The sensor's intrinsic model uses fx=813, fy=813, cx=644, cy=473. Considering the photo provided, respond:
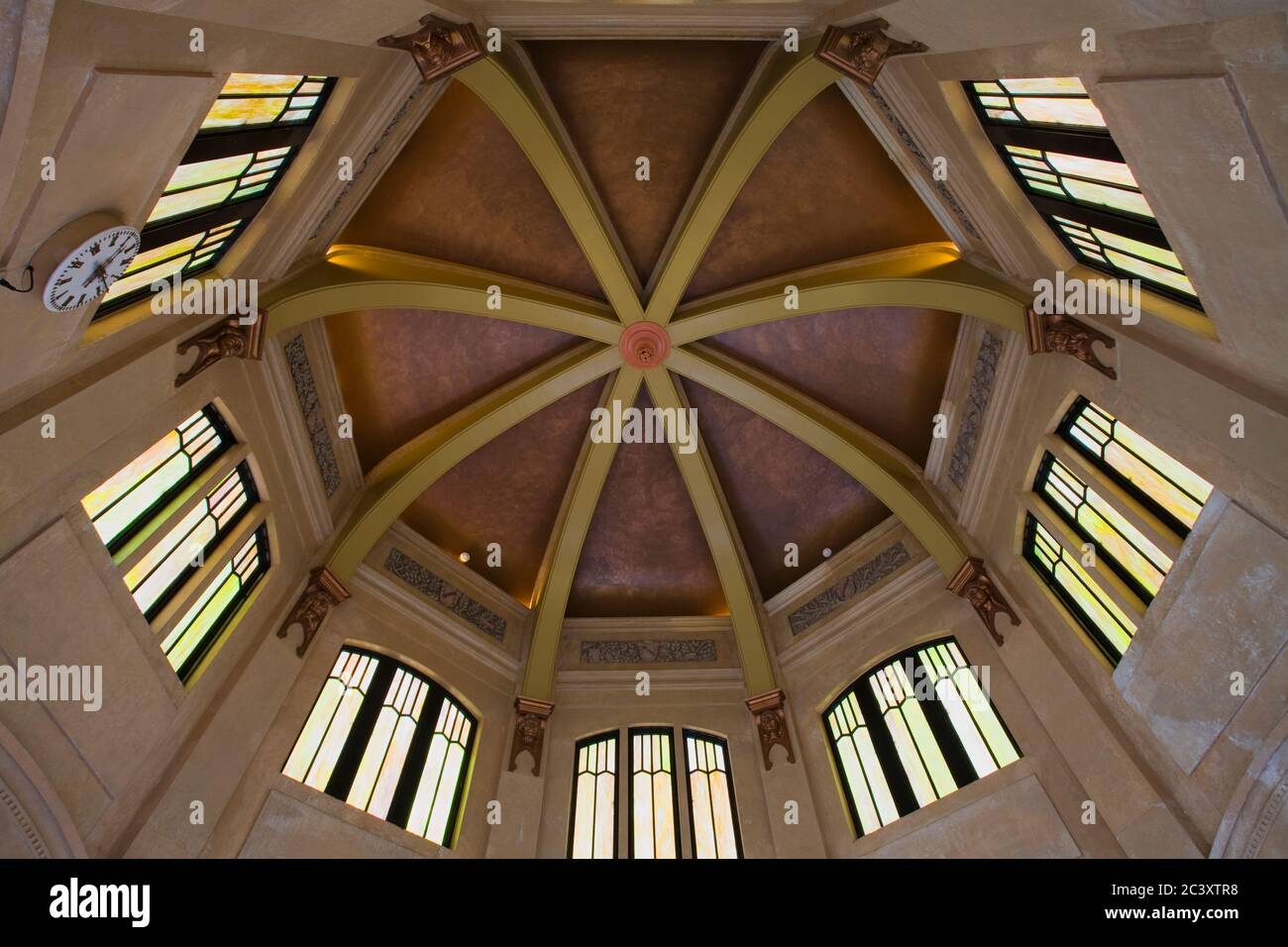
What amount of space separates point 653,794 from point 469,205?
8.95m

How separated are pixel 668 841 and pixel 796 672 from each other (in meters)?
3.25

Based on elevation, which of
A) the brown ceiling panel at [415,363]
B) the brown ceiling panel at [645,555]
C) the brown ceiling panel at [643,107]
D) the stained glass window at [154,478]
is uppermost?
the brown ceiling panel at [643,107]

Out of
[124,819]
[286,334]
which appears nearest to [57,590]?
[124,819]

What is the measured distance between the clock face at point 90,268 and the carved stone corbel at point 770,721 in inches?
368

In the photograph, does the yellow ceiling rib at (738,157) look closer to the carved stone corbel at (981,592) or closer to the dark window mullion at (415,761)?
the carved stone corbel at (981,592)

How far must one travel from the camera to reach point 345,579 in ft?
37.3

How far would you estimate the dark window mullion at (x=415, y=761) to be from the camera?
32.7 feet

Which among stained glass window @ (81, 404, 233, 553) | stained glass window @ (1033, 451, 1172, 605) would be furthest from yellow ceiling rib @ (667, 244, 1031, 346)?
stained glass window @ (81, 404, 233, 553)

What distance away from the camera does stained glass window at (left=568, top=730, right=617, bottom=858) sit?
35.3ft

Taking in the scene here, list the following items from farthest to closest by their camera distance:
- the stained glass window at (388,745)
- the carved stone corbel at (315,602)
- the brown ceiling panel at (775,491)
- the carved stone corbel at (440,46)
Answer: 1. the brown ceiling panel at (775,491)
2. the carved stone corbel at (315,602)
3. the stained glass window at (388,745)
4. the carved stone corbel at (440,46)

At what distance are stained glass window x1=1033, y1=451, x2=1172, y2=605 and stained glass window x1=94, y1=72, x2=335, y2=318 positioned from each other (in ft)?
29.7

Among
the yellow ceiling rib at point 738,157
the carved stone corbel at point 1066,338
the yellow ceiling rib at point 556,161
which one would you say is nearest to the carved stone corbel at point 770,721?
the carved stone corbel at point 1066,338

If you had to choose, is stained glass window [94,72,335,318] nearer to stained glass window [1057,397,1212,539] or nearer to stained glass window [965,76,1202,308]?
stained glass window [965,76,1202,308]

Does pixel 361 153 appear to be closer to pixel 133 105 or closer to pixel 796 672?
pixel 133 105
